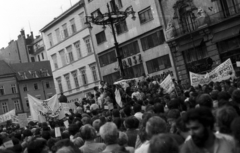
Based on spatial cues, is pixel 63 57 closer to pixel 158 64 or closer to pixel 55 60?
pixel 55 60

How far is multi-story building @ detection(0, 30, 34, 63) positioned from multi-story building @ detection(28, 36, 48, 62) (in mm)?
1158

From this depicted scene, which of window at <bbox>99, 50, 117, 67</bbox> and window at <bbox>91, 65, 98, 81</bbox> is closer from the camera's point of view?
window at <bbox>99, 50, 117, 67</bbox>

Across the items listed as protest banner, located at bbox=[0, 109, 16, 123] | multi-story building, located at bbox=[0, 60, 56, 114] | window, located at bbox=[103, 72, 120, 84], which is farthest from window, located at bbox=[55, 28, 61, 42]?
protest banner, located at bbox=[0, 109, 16, 123]

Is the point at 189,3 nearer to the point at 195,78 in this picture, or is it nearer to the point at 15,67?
the point at 195,78

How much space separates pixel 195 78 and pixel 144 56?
59.0 ft

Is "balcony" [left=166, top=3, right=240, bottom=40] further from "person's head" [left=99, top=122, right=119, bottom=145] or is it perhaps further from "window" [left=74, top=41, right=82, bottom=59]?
"person's head" [left=99, top=122, right=119, bottom=145]

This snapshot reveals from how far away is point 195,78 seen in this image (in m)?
14.7

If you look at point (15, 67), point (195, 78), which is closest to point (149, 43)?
point (195, 78)

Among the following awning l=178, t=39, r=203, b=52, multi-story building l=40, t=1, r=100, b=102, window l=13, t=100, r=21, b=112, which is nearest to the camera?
awning l=178, t=39, r=203, b=52

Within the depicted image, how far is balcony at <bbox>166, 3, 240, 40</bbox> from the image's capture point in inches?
992

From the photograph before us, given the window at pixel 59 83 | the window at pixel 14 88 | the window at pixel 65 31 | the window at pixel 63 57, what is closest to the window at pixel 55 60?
the window at pixel 59 83

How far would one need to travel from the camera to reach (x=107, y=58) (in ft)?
123

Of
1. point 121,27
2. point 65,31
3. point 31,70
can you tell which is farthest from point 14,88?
point 121,27

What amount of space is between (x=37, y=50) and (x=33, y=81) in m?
11.7
